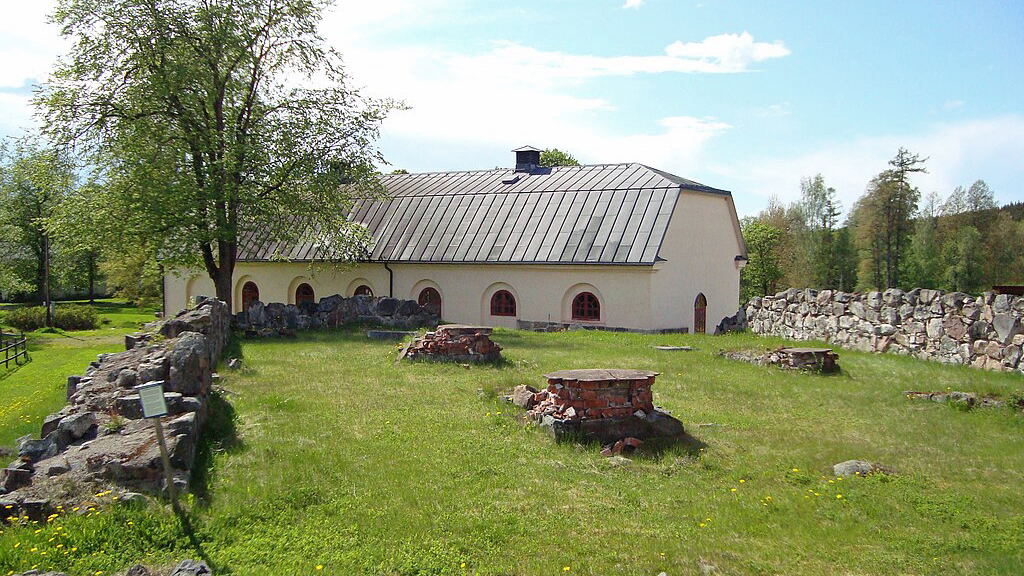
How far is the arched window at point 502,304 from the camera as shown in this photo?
2936cm

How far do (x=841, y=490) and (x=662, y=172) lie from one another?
79.7 ft

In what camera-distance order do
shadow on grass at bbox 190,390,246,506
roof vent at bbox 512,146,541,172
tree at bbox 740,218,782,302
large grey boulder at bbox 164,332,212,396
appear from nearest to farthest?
shadow on grass at bbox 190,390,246,506 < large grey boulder at bbox 164,332,212,396 < roof vent at bbox 512,146,541,172 < tree at bbox 740,218,782,302

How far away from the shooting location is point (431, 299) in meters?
31.3

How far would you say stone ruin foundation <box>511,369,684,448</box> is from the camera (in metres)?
10.2

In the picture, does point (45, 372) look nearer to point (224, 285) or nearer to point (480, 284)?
point (224, 285)

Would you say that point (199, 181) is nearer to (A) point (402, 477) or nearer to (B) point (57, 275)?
(A) point (402, 477)

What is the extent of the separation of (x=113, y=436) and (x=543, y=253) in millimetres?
20929

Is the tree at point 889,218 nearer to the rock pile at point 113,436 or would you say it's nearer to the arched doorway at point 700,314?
the arched doorway at point 700,314

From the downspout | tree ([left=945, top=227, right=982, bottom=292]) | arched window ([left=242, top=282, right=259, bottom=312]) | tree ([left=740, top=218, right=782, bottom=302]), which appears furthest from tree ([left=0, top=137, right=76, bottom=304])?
tree ([left=945, top=227, right=982, bottom=292])

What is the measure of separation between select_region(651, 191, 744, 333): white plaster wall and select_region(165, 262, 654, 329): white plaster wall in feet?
3.47

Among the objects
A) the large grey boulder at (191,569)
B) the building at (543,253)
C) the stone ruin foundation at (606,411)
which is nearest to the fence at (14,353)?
the building at (543,253)

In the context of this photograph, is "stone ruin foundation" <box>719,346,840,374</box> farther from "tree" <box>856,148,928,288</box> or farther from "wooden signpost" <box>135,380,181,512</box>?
"tree" <box>856,148,928,288</box>

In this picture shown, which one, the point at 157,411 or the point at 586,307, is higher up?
the point at 586,307

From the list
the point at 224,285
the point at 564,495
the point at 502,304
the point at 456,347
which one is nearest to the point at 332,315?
the point at 224,285
